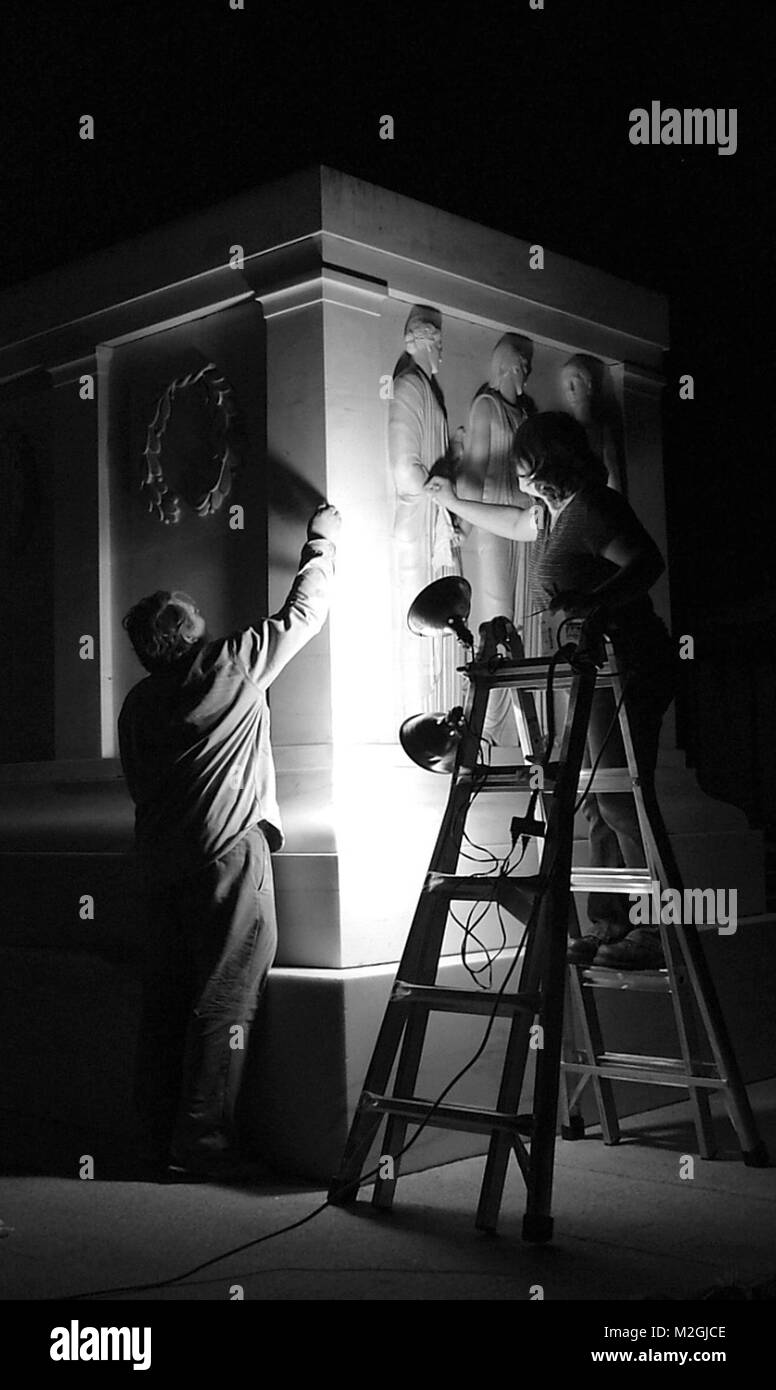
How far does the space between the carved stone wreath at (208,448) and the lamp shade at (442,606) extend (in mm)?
1153

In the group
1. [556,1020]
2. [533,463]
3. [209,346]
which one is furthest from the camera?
[209,346]

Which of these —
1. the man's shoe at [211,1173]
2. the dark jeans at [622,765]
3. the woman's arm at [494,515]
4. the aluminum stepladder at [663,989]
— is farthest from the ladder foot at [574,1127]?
the woman's arm at [494,515]

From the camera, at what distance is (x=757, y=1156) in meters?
5.16

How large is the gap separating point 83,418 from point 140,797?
81.2 inches

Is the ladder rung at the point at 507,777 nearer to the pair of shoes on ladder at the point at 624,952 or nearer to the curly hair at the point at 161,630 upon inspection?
the pair of shoes on ladder at the point at 624,952

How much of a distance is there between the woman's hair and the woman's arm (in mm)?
557

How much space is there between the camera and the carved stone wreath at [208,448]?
614 cm

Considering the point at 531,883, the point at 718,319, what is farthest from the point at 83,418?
the point at 718,319

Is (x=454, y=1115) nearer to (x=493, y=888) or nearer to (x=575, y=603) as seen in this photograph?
(x=493, y=888)

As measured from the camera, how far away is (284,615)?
5.57 m

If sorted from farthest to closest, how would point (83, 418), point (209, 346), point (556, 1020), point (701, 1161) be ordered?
point (83, 418), point (209, 346), point (701, 1161), point (556, 1020)

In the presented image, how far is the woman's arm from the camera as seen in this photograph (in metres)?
6.18

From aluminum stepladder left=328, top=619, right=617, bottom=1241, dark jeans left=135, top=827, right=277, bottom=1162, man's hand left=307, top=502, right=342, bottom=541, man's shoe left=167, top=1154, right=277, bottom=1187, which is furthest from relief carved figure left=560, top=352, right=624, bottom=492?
man's shoe left=167, top=1154, right=277, bottom=1187

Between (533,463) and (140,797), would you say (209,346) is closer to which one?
(533,463)
